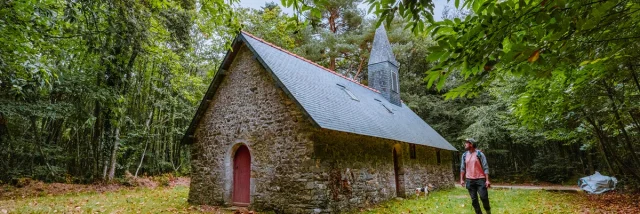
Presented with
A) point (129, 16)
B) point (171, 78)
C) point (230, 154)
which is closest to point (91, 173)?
point (171, 78)

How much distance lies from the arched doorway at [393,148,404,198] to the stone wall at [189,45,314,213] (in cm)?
463

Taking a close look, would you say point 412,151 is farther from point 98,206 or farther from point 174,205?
point 98,206

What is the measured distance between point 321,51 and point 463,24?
1962cm

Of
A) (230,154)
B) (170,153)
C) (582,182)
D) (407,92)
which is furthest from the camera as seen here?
(407,92)

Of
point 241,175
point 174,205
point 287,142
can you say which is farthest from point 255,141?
point 174,205

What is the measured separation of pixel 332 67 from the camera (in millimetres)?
21875

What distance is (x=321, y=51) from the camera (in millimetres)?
21422

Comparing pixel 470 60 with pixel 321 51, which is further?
pixel 321 51

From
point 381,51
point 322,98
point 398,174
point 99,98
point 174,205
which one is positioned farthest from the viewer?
point 381,51

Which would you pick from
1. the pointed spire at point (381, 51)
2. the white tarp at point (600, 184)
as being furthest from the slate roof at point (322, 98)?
the white tarp at point (600, 184)

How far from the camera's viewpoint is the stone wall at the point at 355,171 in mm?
7500

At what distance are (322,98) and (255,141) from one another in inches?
89.5

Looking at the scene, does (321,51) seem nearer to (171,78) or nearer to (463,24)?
(171,78)

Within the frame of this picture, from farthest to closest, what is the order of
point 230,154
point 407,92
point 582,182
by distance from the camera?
1. point 407,92
2. point 582,182
3. point 230,154
